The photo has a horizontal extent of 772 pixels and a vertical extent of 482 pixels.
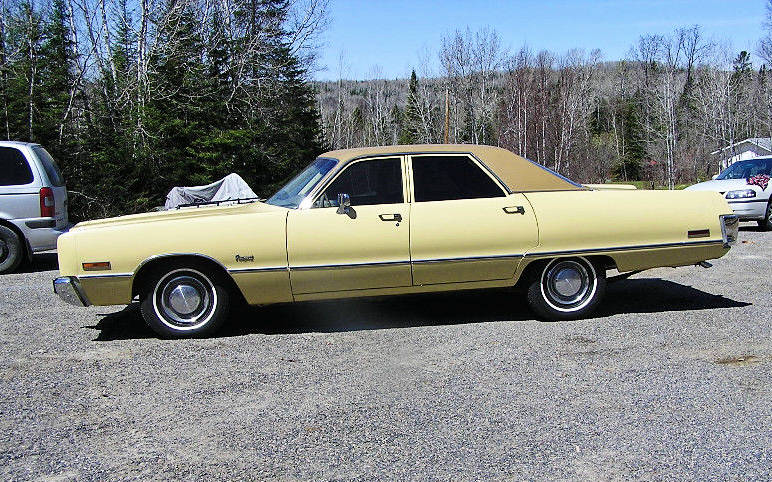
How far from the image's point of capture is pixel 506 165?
21.5 ft

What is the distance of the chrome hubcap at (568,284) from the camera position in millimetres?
6484

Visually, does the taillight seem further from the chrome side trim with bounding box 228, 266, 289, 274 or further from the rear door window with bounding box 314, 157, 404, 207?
the rear door window with bounding box 314, 157, 404, 207

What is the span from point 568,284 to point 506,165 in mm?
1198

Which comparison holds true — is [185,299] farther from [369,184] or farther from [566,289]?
[566,289]

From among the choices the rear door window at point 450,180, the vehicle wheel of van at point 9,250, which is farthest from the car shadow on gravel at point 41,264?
the rear door window at point 450,180

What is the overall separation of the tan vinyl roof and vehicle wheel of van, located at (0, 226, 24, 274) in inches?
244

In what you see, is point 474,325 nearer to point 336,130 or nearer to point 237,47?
point 237,47

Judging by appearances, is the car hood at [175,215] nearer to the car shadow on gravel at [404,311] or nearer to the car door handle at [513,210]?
the car shadow on gravel at [404,311]

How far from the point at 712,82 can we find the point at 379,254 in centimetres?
7780

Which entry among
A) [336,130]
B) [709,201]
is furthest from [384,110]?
[709,201]

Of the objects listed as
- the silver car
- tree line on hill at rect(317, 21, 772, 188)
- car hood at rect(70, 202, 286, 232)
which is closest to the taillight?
car hood at rect(70, 202, 286, 232)

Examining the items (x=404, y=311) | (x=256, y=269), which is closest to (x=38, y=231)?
(x=256, y=269)

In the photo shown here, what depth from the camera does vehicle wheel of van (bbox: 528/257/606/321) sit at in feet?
21.2

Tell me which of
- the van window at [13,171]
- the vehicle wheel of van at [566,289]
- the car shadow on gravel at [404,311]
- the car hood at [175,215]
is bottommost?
the car shadow on gravel at [404,311]
